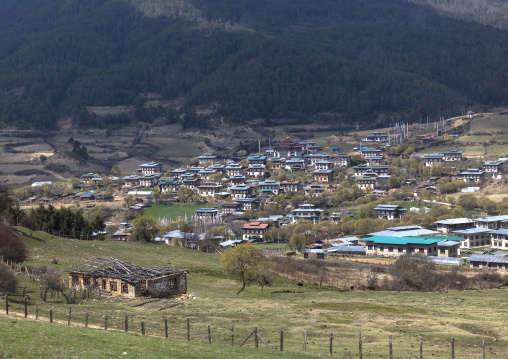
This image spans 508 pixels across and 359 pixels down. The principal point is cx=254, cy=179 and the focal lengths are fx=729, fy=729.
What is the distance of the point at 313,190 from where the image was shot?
131 meters

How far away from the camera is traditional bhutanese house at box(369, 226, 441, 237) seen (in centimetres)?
8678

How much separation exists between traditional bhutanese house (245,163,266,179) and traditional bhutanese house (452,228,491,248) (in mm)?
68809

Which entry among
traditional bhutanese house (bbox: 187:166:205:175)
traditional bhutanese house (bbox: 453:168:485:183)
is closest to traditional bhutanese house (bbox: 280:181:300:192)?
traditional bhutanese house (bbox: 187:166:205:175)

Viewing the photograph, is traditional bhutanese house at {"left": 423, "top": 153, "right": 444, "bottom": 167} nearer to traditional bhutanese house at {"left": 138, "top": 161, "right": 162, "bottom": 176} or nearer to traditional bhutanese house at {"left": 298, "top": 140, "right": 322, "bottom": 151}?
traditional bhutanese house at {"left": 298, "top": 140, "right": 322, "bottom": 151}

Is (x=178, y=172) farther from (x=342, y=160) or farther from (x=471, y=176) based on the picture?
(x=471, y=176)

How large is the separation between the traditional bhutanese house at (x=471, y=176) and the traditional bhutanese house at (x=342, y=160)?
28044 millimetres

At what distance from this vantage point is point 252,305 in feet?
139

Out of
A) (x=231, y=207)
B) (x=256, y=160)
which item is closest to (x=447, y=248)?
(x=231, y=207)

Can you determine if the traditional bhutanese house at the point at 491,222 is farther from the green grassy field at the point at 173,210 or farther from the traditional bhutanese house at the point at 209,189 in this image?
the traditional bhutanese house at the point at 209,189

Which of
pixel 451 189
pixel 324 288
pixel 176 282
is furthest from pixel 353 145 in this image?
pixel 176 282

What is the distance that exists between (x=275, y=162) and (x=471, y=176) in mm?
46506

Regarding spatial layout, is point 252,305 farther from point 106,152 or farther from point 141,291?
point 106,152

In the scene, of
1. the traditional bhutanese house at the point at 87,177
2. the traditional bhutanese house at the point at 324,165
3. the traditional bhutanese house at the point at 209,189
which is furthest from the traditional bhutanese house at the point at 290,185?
the traditional bhutanese house at the point at 87,177

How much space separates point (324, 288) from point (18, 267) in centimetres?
2477
